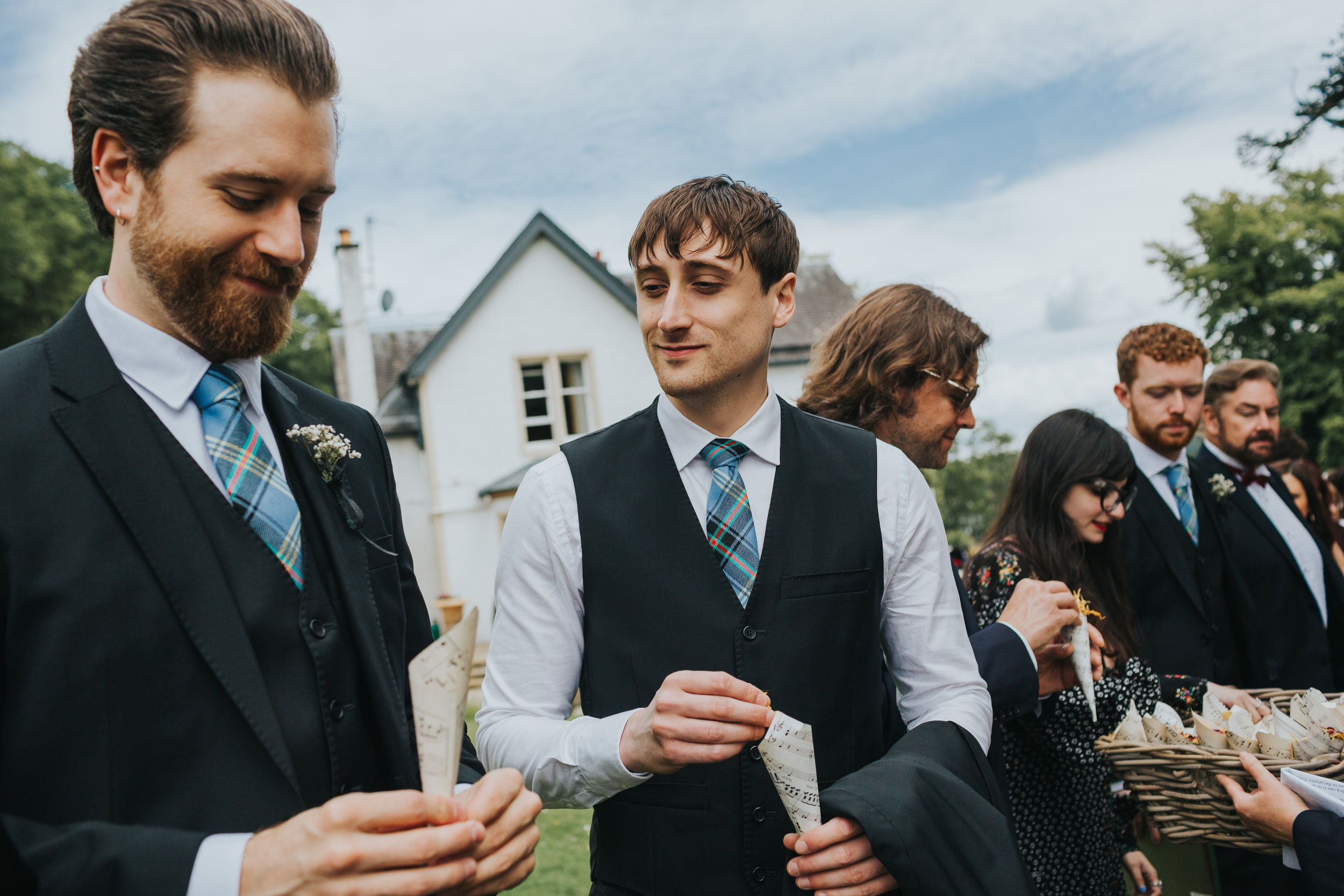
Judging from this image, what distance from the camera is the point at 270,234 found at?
1.45m

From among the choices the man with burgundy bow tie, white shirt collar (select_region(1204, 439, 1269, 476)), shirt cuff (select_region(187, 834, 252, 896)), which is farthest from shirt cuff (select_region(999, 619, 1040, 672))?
white shirt collar (select_region(1204, 439, 1269, 476))

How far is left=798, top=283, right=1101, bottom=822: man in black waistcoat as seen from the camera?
2.68 meters

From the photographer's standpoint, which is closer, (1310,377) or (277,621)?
(277,621)

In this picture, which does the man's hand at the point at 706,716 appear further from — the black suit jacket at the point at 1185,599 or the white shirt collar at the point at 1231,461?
the white shirt collar at the point at 1231,461

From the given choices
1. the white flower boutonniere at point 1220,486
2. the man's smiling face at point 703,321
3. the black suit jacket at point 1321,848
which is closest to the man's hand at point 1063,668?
the black suit jacket at point 1321,848

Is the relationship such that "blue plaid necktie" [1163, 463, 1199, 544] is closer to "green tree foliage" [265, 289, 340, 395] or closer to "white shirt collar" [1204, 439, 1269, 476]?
"white shirt collar" [1204, 439, 1269, 476]

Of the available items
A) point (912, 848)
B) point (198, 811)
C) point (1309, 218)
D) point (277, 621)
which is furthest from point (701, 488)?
point (1309, 218)

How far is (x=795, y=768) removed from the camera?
5.36ft

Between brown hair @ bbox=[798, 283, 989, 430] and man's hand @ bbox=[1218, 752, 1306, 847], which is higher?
brown hair @ bbox=[798, 283, 989, 430]

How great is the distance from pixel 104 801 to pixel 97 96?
1.05 metres

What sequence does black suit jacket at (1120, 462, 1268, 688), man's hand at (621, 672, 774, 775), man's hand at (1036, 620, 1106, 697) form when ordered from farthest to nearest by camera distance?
black suit jacket at (1120, 462, 1268, 688) < man's hand at (1036, 620, 1106, 697) < man's hand at (621, 672, 774, 775)

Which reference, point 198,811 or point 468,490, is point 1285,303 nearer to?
point 468,490

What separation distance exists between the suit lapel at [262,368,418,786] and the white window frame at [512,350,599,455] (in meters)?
16.9

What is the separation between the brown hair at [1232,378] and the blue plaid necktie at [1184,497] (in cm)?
106
